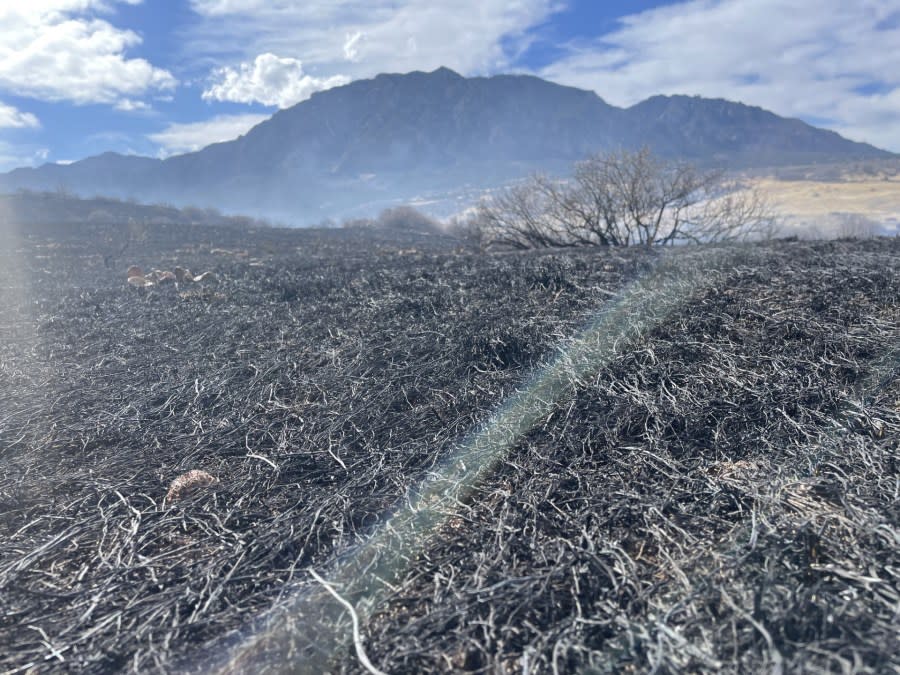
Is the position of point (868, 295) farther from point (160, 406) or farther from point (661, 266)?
point (160, 406)

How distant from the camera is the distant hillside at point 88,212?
1345 inches

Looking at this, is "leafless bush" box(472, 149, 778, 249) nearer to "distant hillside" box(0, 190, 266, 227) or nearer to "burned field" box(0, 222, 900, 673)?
"burned field" box(0, 222, 900, 673)

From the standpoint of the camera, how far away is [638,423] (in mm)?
3172

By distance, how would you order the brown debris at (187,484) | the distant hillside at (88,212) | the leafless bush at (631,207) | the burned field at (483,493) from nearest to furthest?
1. the burned field at (483,493)
2. the brown debris at (187,484)
3. the leafless bush at (631,207)
4. the distant hillside at (88,212)

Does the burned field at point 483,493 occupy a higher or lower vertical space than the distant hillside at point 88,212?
lower

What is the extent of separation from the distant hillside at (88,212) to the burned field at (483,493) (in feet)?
104

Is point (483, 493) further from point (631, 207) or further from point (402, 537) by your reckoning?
point (631, 207)

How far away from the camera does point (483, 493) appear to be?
279 centimetres

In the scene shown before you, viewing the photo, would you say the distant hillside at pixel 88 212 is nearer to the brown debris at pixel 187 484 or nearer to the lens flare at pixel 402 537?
the brown debris at pixel 187 484

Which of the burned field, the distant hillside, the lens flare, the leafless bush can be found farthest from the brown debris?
the distant hillside

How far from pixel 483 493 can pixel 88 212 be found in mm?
44557

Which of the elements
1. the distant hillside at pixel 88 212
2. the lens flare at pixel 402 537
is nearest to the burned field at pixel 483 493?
the lens flare at pixel 402 537

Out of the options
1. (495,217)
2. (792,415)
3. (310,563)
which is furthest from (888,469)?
(495,217)

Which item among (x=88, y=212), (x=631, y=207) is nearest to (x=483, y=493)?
(x=631, y=207)
